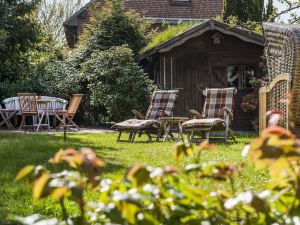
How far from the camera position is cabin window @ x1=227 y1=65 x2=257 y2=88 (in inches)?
763

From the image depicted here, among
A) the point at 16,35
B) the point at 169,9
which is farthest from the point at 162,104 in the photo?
the point at 169,9

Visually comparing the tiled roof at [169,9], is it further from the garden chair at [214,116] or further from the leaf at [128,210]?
the leaf at [128,210]

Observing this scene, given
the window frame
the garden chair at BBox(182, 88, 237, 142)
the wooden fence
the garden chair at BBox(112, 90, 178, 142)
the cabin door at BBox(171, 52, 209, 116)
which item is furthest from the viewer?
the window frame

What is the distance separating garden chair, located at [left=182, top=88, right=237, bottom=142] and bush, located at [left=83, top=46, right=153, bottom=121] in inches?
202

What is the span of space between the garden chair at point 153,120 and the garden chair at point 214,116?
2.64 feet

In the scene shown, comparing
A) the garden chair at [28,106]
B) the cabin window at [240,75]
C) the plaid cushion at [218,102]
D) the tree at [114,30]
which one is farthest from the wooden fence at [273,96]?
the tree at [114,30]

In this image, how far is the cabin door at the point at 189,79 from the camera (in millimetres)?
18844

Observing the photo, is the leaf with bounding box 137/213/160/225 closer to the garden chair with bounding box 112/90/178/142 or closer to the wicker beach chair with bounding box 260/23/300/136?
the wicker beach chair with bounding box 260/23/300/136

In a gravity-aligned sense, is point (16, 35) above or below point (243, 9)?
below

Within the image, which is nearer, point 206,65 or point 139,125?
point 139,125

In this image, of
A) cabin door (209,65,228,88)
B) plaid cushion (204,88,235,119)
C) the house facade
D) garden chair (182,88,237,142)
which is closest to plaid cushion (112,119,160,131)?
garden chair (182,88,237,142)

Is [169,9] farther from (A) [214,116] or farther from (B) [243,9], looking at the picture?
(A) [214,116]

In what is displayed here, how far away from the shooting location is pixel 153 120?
41.1 ft

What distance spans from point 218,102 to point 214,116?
0.37m
